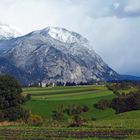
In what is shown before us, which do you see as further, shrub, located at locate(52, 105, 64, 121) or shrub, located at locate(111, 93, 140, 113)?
shrub, located at locate(111, 93, 140, 113)

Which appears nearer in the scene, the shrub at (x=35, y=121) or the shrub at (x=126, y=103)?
the shrub at (x=35, y=121)

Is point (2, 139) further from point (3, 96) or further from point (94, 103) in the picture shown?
point (94, 103)

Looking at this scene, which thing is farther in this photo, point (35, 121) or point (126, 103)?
point (126, 103)

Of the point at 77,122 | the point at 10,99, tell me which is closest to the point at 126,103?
the point at 10,99

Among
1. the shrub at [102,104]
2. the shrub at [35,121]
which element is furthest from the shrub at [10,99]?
the shrub at [102,104]

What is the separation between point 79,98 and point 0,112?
65.9m

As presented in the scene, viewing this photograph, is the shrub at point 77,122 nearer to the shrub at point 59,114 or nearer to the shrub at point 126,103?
the shrub at point 59,114

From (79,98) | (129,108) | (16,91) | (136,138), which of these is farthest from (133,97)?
(136,138)

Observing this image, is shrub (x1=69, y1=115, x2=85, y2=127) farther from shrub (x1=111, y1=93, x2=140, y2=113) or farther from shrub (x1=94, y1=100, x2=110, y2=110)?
shrub (x1=111, y1=93, x2=140, y2=113)

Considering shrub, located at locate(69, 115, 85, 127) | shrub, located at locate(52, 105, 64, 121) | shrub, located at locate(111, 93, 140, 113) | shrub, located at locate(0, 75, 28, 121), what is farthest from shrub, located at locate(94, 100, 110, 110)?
shrub, located at locate(69, 115, 85, 127)

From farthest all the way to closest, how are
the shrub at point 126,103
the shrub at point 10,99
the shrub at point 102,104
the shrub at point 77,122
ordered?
1. the shrub at point 102,104
2. the shrub at point 126,103
3. the shrub at point 10,99
4. the shrub at point 77,122

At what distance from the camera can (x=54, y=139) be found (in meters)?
56.4

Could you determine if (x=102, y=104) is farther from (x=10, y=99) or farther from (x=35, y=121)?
(x=35, y=121)

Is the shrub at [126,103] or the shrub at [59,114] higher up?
the shrub at [126,103]
